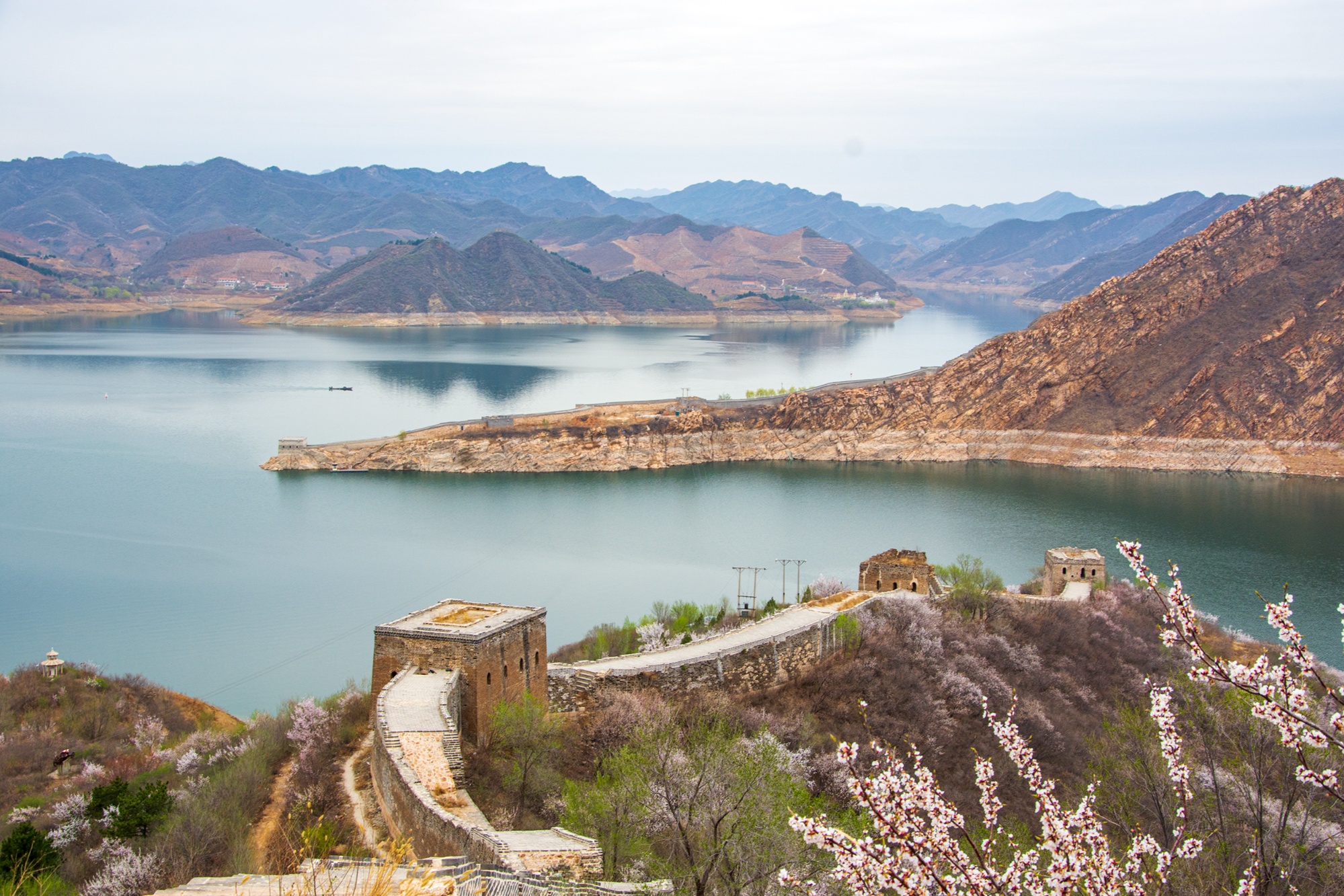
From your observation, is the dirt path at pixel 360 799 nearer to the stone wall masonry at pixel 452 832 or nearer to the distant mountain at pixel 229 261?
the stone wall masonry at pixel 452 832

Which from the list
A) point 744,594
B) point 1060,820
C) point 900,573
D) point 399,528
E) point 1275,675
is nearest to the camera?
point 1275,675

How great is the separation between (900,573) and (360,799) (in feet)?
43.1

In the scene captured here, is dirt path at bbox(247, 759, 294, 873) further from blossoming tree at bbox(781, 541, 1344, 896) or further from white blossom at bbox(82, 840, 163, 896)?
blossoming tree at bbox(781, 541, 1344, 896)

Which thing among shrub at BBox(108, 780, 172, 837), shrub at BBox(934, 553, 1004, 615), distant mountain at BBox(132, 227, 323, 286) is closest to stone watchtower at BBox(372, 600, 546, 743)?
shrub at BBox(108, 780, 172, 837)

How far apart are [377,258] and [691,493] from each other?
341 feet

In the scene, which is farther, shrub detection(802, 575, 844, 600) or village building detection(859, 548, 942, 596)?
shrub detection(802, 575, 844, 600)

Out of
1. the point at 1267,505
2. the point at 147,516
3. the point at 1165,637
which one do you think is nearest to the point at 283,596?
the point at 147,516

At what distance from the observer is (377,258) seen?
136m

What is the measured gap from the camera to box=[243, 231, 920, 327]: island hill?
12238 centimetres

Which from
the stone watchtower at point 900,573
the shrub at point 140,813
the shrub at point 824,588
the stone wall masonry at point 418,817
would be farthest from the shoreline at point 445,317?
the stone wall masonry at point 418,817

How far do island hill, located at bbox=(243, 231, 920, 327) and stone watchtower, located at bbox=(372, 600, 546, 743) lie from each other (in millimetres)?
109596

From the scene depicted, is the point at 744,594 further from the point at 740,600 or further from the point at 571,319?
the point at 571,319

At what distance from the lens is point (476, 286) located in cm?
13300

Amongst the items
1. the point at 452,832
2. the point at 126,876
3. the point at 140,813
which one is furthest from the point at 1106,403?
the point at 126,876
